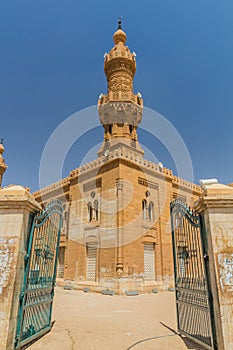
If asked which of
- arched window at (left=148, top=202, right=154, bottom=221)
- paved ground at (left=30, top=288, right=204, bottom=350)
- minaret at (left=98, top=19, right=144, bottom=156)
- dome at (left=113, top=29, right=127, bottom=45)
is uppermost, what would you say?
Result: dome at (left=113, top=29, right=127, bottom=45)

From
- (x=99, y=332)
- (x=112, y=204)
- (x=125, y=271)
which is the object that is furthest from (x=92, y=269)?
(x=99, y=332)

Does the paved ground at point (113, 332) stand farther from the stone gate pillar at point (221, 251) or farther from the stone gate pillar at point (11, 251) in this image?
the stone gate pillar at point (221, 251)

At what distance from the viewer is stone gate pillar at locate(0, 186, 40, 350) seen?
379 centimetres

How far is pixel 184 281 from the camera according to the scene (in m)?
4.97

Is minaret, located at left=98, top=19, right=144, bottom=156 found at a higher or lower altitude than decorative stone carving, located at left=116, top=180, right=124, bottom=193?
higher

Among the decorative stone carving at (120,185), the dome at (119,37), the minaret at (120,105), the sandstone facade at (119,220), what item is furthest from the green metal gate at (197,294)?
the dome at (119,37)

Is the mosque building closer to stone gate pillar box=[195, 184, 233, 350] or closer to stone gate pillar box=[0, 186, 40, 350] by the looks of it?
stone gate pillar box=[0, 186, 40, 350]

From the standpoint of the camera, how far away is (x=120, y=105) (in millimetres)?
20000

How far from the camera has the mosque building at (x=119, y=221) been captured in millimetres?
12930

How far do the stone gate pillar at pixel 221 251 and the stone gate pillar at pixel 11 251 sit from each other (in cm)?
332

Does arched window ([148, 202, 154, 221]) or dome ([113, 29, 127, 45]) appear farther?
dome ([113, 29, 127, 45])

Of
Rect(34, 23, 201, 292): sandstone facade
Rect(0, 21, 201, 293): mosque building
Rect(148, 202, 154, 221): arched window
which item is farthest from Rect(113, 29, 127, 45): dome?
Rect(148, 202, 154, 221): arched window

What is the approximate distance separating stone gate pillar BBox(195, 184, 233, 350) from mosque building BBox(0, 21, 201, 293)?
9.06 meters

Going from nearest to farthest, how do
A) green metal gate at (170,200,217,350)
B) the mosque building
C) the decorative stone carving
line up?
green metal gate at (170,200,217,350)
the mosque building
the decorative stone carving
